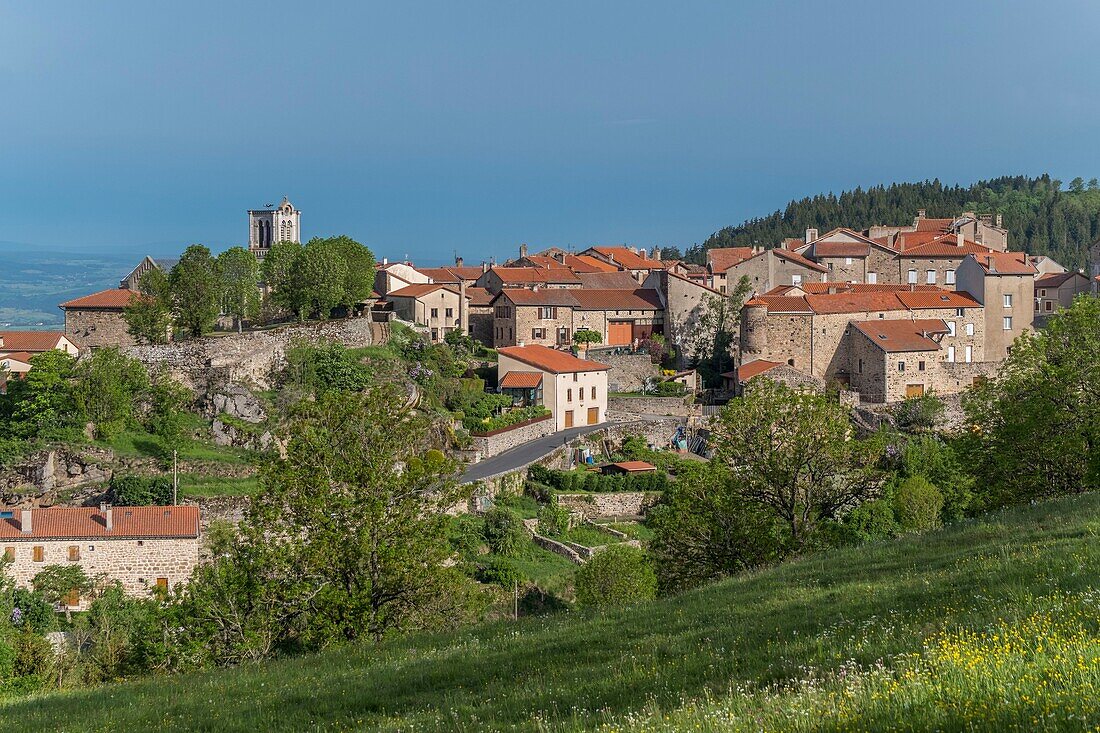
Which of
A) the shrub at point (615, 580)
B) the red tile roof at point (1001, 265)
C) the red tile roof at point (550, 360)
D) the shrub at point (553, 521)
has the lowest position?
the shrub at point (615, 580)

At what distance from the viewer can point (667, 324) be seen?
68.6 metres

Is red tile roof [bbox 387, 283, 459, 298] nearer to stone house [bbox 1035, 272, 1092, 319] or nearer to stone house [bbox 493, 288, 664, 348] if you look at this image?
stone house [bbox 493, 288, 664, 348]

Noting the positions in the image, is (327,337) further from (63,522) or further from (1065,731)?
(1065,731)

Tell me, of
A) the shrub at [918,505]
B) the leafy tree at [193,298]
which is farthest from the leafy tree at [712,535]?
the leafy tree at [193,298]

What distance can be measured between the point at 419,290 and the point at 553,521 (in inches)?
1002

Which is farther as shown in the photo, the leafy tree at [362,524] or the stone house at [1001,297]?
the stone house at [1001,297]

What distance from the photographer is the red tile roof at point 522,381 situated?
5516 centimetres

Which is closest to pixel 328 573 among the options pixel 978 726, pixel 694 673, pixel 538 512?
pixel 694 673

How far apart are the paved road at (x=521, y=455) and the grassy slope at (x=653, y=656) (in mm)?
26778

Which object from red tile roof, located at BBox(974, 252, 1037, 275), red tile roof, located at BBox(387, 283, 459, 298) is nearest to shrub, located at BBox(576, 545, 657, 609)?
red tile roof, located at BBox(387, 283, 459, 298)

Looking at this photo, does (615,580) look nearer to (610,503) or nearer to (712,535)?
(712,535)

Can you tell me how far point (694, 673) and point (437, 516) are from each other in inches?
446

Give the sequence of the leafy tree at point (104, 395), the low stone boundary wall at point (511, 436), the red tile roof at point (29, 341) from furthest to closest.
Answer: the red tile roof at point (29, 341) → the low stone boundary wall at point (511, 436) → the leafy tree at point (104, 395)

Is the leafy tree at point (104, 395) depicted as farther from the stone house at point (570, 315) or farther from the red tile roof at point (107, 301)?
the stone house at point (570, 315)
